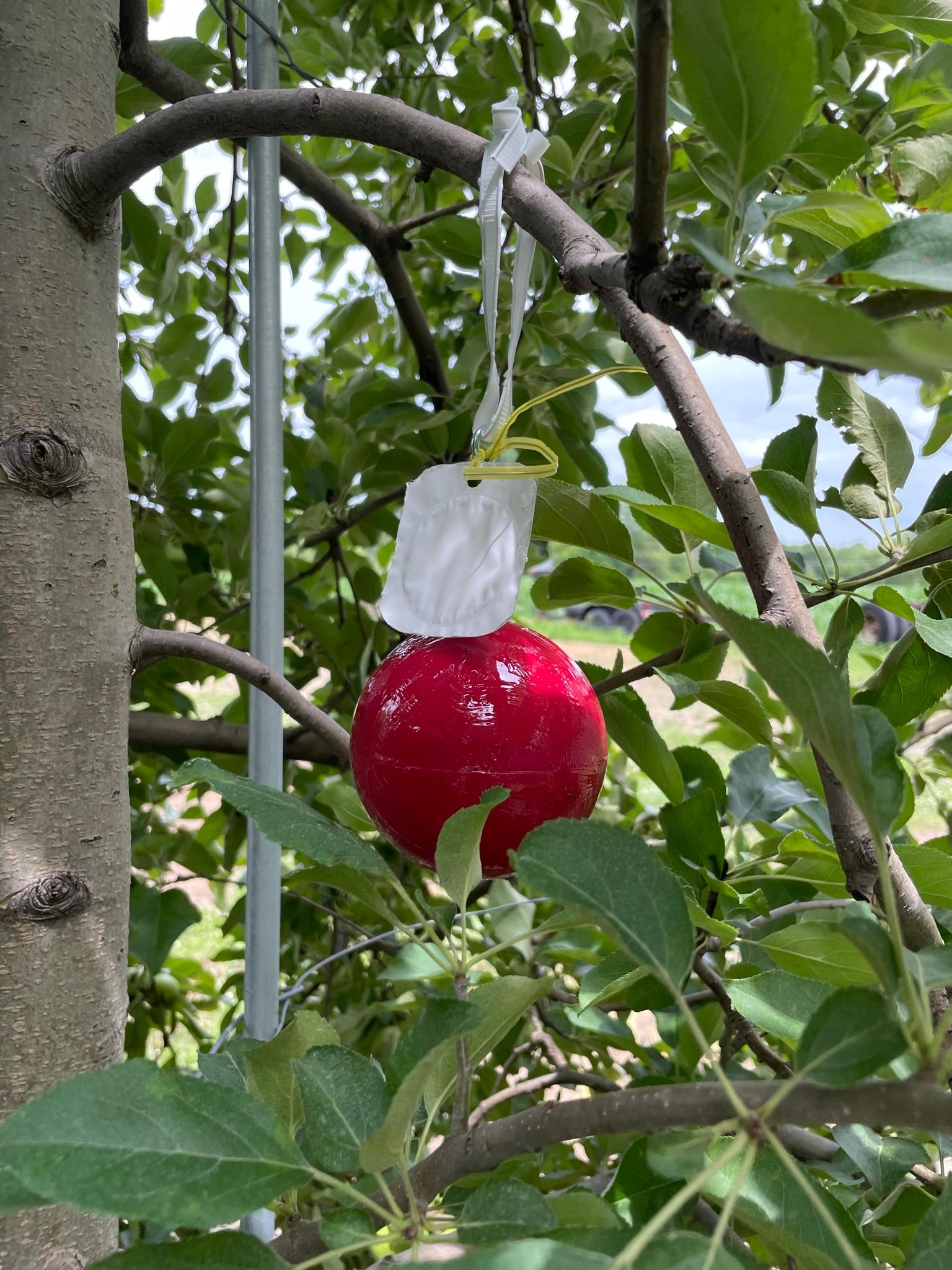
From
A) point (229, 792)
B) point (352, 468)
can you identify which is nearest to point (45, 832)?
point (229, 792)

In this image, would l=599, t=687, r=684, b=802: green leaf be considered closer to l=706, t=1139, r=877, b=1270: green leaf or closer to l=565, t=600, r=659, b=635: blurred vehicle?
l=706, t=1139, r=877, b=1270: green leaf

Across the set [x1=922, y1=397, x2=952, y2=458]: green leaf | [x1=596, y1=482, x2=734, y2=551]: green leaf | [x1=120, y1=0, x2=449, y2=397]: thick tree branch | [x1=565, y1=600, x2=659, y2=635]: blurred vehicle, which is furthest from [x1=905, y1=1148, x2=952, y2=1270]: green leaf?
[x1=565, y1=600, x2=659, y2=635]: blurred vehicle

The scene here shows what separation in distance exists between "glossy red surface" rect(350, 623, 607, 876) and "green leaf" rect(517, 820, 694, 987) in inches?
6.4

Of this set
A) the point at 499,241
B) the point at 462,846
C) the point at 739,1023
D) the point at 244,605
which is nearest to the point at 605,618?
the point at 244,605

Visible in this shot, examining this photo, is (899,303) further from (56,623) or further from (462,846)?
(56,623)

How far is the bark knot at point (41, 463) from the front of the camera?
17.7 inches

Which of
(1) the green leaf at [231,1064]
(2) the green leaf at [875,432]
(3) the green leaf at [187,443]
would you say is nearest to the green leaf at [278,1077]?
(1) the green leaf at [231,1064]

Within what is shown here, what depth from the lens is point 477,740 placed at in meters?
0.42

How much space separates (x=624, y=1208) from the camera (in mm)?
396

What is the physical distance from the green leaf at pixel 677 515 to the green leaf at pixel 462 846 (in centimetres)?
16

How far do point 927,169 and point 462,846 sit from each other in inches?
19.5

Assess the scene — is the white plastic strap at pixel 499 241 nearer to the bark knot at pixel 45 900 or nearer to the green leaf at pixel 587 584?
the green leaf at pixel 587 584

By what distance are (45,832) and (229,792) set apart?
18 centimetres

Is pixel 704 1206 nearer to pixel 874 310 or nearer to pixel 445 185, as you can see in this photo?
pixel 874 310
